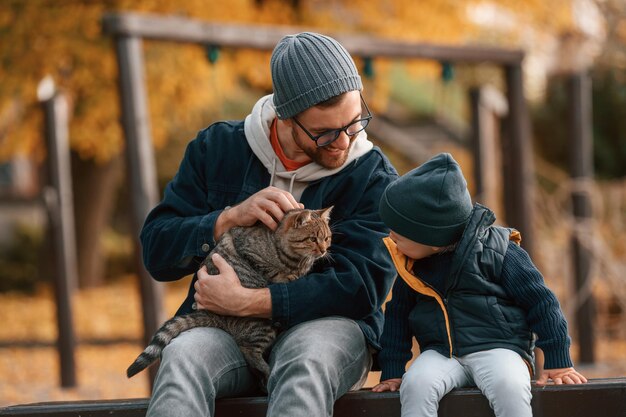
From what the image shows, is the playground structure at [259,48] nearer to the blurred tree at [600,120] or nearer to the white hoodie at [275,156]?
the white hoodie at [275,156]

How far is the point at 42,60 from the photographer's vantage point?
31.2 feet

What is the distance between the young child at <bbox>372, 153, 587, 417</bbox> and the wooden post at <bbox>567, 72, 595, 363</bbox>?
5139mm

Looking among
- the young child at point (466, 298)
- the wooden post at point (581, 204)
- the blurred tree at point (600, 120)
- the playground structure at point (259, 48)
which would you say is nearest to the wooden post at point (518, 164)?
the playground structure at point (259, 48)

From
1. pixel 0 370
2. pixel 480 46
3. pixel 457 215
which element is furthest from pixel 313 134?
pixel 0 370

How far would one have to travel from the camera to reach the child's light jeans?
8.10ft

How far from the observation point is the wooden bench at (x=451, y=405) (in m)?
2.53

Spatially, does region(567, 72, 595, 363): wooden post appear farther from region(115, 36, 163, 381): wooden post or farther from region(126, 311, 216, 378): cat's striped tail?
region(126, 311, 216, 378): cat's striped tail

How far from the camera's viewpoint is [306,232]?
276 cm

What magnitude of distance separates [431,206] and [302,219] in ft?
1.35

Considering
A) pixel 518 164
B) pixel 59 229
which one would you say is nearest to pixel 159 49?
pixel 59 229

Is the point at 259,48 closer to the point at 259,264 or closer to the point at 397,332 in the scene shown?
the point at 259,264

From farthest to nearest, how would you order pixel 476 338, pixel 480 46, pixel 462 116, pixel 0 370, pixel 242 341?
1. pixel 462 116
2. pixel 0 370
3. pixel 480 46
4. pixel 242 341
5. pixel 476 338

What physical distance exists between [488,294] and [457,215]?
0.23 meters

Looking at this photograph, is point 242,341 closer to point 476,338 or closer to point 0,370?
point 476,338
